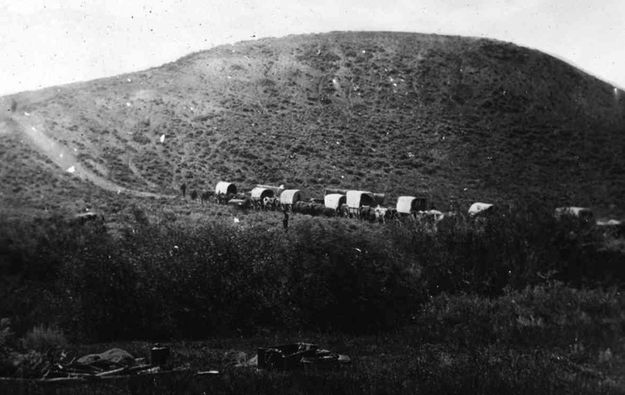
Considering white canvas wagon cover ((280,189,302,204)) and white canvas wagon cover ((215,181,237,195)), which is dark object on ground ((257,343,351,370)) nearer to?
white canvas wagon cover ((280,189,302,204))

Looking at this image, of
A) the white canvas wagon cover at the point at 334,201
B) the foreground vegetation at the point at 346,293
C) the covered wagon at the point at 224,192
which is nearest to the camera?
the foreground vegetation at the point at 346,293

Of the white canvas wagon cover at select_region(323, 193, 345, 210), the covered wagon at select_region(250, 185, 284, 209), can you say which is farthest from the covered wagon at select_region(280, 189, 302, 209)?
the white canvas wagon cover at select_region(323, 193, 345, 210)

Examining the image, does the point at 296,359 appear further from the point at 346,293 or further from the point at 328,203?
the point at 328,203

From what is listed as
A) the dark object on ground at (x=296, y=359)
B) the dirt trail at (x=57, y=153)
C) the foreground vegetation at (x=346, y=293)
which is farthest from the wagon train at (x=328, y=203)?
the dark object on ground at (x=296, y=359)

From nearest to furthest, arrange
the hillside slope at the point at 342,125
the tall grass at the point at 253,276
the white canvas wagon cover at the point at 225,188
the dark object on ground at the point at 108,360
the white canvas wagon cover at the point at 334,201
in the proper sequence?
the dark object on ground at the point at 108,360 → the tall grass at the point at 253,276 → the white canvas wagon cover at the point at 334,201 → the white canvas wagon cover at the point at 225,188 → the hillside slope at the point at 342,125

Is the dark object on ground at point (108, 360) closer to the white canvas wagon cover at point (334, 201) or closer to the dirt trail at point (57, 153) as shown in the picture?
the white canvas wagon cover at point (334, 201)

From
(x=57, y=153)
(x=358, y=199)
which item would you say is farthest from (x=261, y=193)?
(x=57, y=153)
